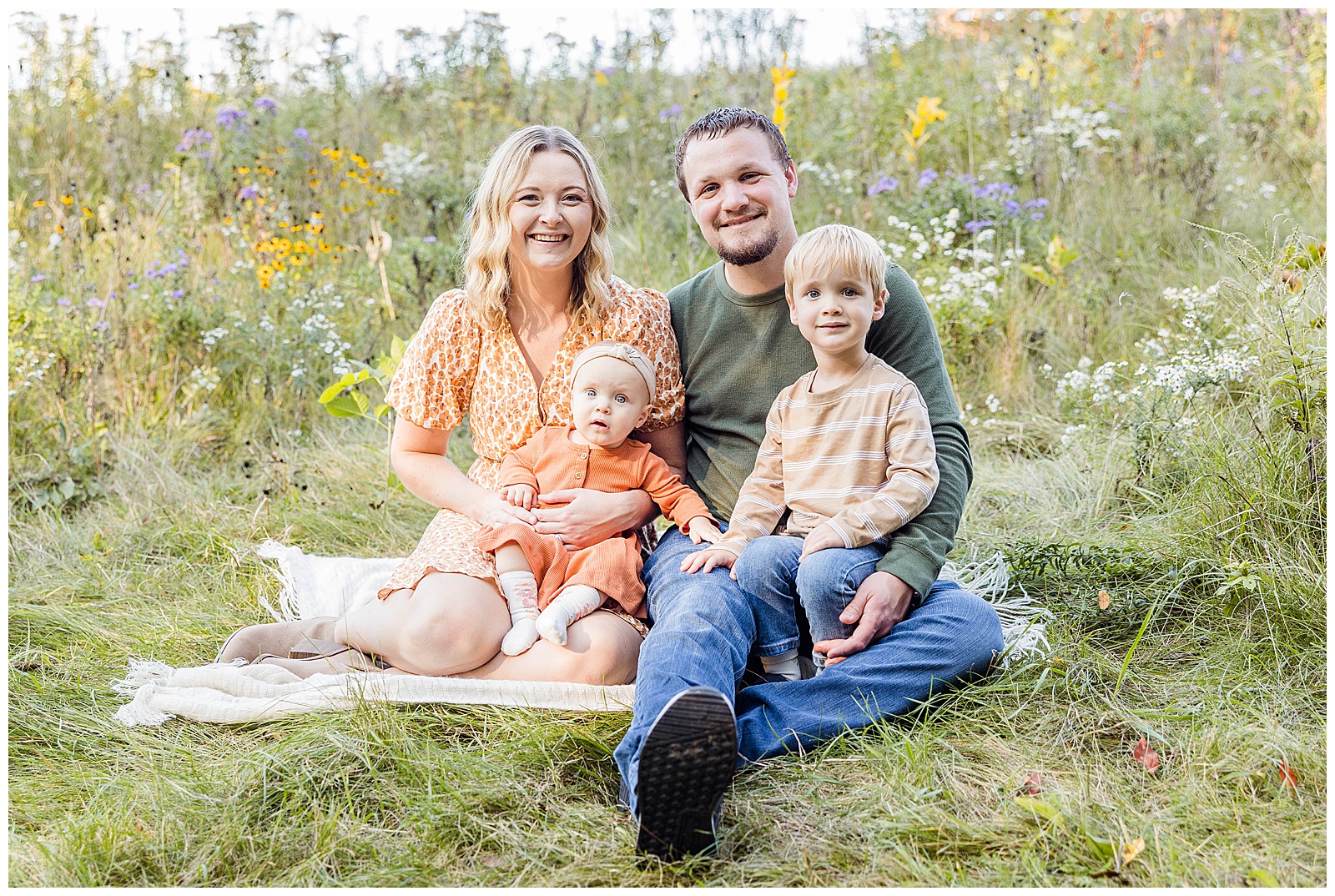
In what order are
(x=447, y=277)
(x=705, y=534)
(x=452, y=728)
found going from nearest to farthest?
(x=452, y=728)
(x=705, y=534)
(x=447, y=277)

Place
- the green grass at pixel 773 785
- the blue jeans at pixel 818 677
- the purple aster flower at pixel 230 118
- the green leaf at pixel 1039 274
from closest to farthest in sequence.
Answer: the green grass at pixel 773 785
the blue jeans at pixel 818 677
the green leaf at pixel 1039 274
the purple aster flower at pixel 230 118

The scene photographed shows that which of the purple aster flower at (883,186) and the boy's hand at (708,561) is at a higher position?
the purple aster flower at (883,186)

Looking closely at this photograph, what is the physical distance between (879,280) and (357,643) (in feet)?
5.16

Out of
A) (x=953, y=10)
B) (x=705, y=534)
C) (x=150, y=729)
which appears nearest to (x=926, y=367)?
(x=705, y=534)

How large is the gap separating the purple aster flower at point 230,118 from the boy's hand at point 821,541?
15.7ft

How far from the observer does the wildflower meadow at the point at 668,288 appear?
1.98m

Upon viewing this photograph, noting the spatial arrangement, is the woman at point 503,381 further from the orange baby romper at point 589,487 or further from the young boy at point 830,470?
the young boy at point 830,470

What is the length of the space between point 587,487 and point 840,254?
872 millimetres

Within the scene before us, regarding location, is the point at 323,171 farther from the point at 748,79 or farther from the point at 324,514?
the point at 324,514

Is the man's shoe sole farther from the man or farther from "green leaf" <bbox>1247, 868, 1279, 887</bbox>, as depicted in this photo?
"green leaf" <bbox>1247, 868, 1279, 887</bbox>

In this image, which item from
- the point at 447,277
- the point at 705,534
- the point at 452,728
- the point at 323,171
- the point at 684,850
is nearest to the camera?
the point at 684,850

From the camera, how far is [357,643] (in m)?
2.66

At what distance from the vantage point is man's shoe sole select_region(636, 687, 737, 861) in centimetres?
183

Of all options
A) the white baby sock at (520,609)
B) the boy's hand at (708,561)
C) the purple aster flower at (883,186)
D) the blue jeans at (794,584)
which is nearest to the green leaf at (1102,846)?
the blue jeans at (794,584)
